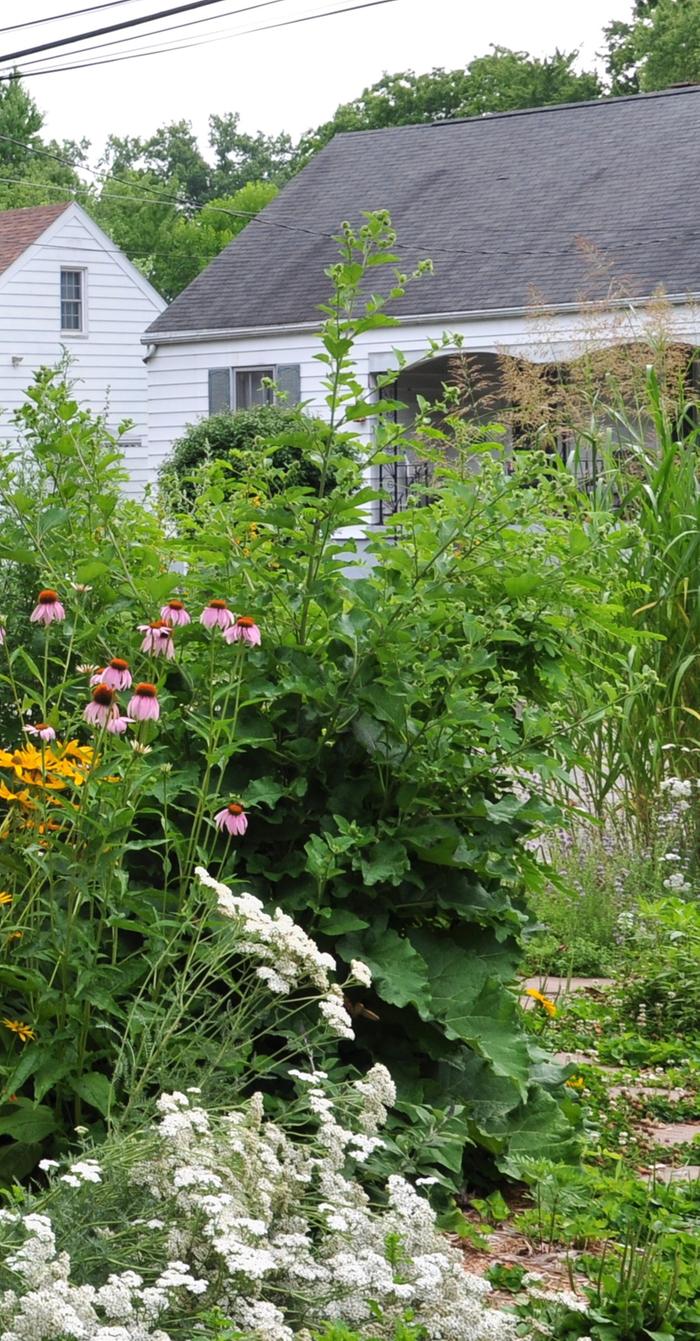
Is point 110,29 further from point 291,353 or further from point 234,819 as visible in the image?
point 234,819

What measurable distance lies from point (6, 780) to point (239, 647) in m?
0.91

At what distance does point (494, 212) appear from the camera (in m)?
Result: 20.7

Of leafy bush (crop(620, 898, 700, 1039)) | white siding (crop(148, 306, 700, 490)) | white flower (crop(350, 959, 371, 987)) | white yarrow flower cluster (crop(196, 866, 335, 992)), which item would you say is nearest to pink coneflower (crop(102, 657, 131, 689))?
white yarrow flower cluster (crop(196, 866, 335, 992))

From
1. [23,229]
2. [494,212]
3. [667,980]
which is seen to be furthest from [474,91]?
[667,980]

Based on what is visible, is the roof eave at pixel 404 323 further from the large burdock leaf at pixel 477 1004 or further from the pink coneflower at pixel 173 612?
the pink coneflower at pixel 173 612

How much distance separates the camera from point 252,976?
10.2 ft

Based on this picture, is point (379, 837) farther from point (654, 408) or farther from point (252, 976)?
point (654, 408)

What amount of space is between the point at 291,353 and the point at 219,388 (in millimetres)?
1270

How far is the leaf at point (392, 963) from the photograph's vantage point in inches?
128

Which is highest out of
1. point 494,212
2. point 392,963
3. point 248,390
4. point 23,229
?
point 23,229

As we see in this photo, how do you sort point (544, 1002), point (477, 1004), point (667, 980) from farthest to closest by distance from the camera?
point (667, 980) < point (544, 1002) < point (477, 1004)

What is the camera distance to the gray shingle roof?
19078 mm

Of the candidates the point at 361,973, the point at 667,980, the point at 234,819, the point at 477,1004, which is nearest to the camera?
the point at 361,973

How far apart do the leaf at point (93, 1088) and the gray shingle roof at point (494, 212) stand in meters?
15.5
